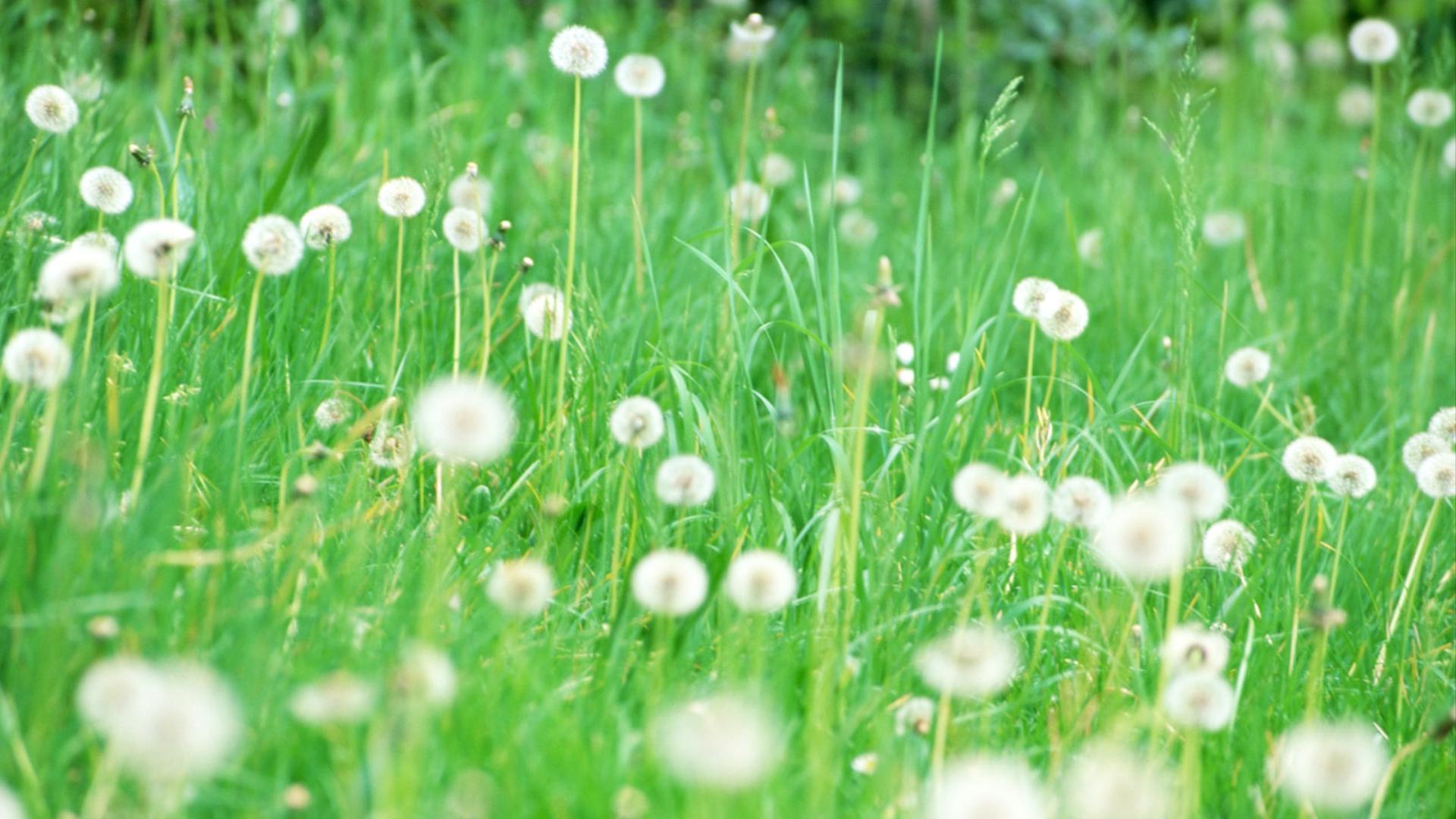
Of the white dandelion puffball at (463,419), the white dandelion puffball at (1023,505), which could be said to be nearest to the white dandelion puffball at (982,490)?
the white dandelion puffball at (1023,505)

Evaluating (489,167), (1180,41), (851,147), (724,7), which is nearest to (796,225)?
(489,167)

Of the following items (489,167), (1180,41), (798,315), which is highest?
(1180,41)

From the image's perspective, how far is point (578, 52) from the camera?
190 centimetres

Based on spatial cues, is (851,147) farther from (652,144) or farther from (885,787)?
(885,787)

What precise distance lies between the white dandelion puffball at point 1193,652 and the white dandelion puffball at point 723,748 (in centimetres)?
41

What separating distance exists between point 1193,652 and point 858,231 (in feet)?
7.49

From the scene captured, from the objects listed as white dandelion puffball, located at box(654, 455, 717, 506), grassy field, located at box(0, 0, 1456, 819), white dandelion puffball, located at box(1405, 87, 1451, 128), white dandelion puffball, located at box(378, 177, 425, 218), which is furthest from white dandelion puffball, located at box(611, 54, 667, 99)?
white dandelion puffball, located at box(1405, 87, 1451, 128)

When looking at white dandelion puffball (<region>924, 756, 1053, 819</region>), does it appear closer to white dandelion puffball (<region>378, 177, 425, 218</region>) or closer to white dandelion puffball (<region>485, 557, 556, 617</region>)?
white dandelion puffball (<region>485, 557, 556, 617</region>)

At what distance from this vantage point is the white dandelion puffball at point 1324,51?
20.4ft

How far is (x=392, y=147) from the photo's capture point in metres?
2.96

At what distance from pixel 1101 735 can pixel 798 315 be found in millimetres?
761

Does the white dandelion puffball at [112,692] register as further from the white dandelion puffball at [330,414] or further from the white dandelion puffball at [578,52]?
the white dandelion puffball at [578,52]

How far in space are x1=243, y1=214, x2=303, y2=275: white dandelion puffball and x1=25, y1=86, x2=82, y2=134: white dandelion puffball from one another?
49 cm

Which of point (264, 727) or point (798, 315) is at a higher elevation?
point (798, 315)
